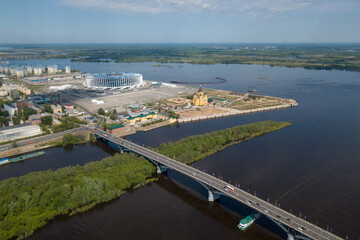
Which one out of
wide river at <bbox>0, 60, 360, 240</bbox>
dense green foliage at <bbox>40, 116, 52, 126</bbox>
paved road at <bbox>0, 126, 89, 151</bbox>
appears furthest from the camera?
dense green foliage at <bbox>40, 116, 52, 126</bbox>

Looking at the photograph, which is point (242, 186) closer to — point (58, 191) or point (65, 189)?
point (65, 189)

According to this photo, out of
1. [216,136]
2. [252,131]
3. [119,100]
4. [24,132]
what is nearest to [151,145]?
[216,136]

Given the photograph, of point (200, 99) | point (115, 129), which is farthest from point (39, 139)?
point (200, 99)

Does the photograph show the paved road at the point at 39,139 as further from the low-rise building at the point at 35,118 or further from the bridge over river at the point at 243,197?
the bridge over river at the point at 243,197

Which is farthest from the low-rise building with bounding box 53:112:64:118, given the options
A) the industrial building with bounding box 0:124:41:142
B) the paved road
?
the paved road

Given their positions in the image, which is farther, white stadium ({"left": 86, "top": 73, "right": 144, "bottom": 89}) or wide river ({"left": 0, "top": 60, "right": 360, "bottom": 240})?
white stadium ({"left": 86, "top": 73, "right": 144, "bottom": 89})

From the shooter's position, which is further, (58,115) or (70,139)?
(58,115)

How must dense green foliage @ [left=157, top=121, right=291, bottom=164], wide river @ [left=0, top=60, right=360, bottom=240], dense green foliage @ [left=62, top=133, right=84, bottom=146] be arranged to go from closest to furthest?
wide river @ [left=0, top=60, right=360, bottom=240]
dense green foliage @ [left=157, top=121, right=291, bottom=164]
dense green foliage @ [left=62, top=133, right=84, bottom=146]

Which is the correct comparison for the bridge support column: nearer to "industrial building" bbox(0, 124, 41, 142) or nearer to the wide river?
the wide river
